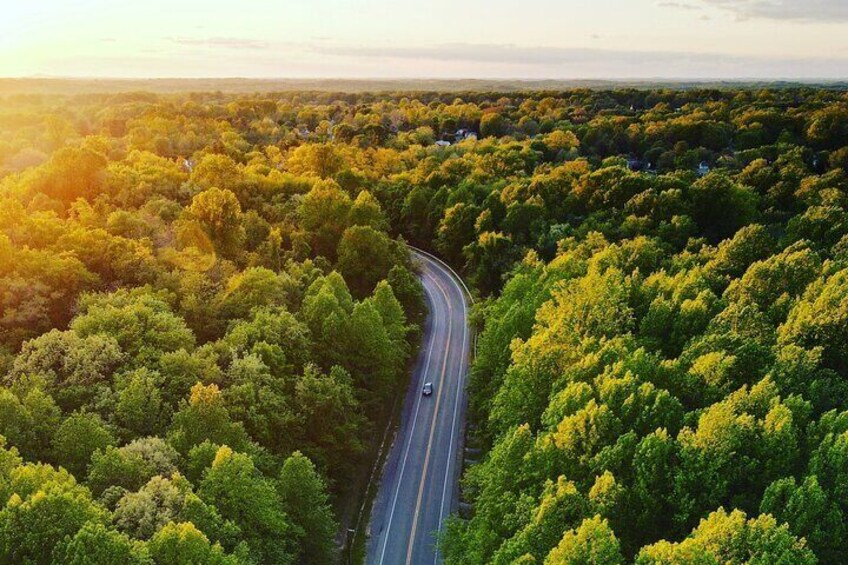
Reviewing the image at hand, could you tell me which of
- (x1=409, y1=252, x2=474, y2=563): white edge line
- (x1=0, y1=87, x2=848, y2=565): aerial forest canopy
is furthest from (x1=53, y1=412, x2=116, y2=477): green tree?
(x1=409, y1=252, x2=474, y2=563): white edge line

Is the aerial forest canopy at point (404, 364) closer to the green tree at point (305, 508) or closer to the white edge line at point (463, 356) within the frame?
the green tree at point (305, 508)

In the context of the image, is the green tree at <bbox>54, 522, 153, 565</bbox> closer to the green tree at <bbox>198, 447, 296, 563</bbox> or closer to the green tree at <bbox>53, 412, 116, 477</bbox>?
the green tree at <bbox>198, 447, 296, 563</bbox>

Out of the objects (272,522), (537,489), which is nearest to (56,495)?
(272,522)

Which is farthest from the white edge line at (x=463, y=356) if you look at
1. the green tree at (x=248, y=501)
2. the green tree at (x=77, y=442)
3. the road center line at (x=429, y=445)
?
the green tree at (x=77, y=442)

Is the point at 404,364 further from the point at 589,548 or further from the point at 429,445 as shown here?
the point at 589,548

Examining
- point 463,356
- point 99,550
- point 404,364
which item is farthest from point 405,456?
point 99,550

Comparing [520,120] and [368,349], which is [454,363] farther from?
[520,120]
